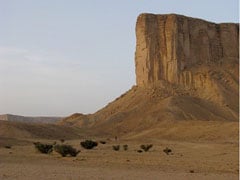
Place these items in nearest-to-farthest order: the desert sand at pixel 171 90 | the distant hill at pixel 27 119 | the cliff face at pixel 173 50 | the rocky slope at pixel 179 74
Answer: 1. the desert sand at pixel 171 90
2. the rocky slope at pixel 179 74
3. the cliff face at pixel 173 50
4. the distant hill at pixel 27 119

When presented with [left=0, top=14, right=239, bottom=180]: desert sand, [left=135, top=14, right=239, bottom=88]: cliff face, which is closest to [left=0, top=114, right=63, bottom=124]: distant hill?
[left=0, top=14, right=239, bottom=180]: desert sand

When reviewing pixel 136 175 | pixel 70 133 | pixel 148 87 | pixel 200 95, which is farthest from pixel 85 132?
pixel 136 175

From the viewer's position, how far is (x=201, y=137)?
55.3 m

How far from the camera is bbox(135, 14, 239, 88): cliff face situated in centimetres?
8319

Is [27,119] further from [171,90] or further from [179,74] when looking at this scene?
[171,90]

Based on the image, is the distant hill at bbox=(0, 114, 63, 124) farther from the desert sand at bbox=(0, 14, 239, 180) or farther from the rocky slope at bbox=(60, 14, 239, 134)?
the rocky slope at bbox=(60, 14, 239, 134)

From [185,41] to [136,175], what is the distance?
234ft

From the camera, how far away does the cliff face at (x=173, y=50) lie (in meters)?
83.2

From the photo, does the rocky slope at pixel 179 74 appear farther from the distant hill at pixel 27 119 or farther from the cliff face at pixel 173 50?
the distant hill at pixel 27 119

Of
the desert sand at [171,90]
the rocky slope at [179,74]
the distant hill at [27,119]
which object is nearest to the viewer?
the desert sand at [171,90]

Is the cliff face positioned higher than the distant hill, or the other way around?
the cliff face


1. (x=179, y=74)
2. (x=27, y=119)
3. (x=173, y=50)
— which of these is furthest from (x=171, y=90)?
(x=27, y=119)

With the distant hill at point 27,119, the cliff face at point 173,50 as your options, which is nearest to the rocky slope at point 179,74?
the cliff face at point 173,50

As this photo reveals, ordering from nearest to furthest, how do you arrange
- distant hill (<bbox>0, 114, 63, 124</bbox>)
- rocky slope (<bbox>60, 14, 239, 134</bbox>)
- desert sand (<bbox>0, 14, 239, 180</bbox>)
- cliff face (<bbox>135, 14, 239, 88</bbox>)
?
desert sand (<bbox>0, 14, 239, 180</bbox>) → rocky slope (<bbox>60, 14, 239, 134</bbox>) → cliff face (<bbox>135, 14, 239, 88</bbox>) → distant hill (<bbox>0, 114, 63, 124</bbox>)
